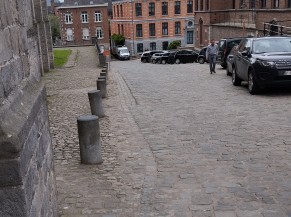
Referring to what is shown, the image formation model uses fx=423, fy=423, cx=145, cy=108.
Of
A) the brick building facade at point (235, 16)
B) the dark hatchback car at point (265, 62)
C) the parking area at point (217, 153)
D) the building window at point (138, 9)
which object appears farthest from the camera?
the building window at point (138, 9)

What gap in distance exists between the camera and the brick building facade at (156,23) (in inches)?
2916

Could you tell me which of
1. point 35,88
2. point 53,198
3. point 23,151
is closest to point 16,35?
point 35,88

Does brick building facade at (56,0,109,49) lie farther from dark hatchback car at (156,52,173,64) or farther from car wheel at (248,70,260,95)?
car wheel at (248,70,260,95)

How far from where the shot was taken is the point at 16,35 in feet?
11.4

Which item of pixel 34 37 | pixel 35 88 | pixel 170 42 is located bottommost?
pixel 170 42

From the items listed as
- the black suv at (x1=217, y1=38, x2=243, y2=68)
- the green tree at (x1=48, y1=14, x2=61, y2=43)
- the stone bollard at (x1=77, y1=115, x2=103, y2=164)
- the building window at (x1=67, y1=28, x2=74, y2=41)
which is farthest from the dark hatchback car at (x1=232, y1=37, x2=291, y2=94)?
the green tree at (x1=48, y1=14, x2=61, y2=43)

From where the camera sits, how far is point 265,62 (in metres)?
12.3

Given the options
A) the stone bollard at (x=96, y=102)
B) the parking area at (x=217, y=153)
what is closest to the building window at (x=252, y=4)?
the parking area at (x=217, y=153)

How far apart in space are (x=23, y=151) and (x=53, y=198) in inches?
65.5

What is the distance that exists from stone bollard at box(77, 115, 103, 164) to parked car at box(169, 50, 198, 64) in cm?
3748

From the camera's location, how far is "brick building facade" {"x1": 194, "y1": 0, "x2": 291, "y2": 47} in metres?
33.3

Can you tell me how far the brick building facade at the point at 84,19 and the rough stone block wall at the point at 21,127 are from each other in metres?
75.5

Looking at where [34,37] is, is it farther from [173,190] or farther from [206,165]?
[206,165]

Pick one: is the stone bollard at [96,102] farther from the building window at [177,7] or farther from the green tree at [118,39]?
the green tree at [118,39]
